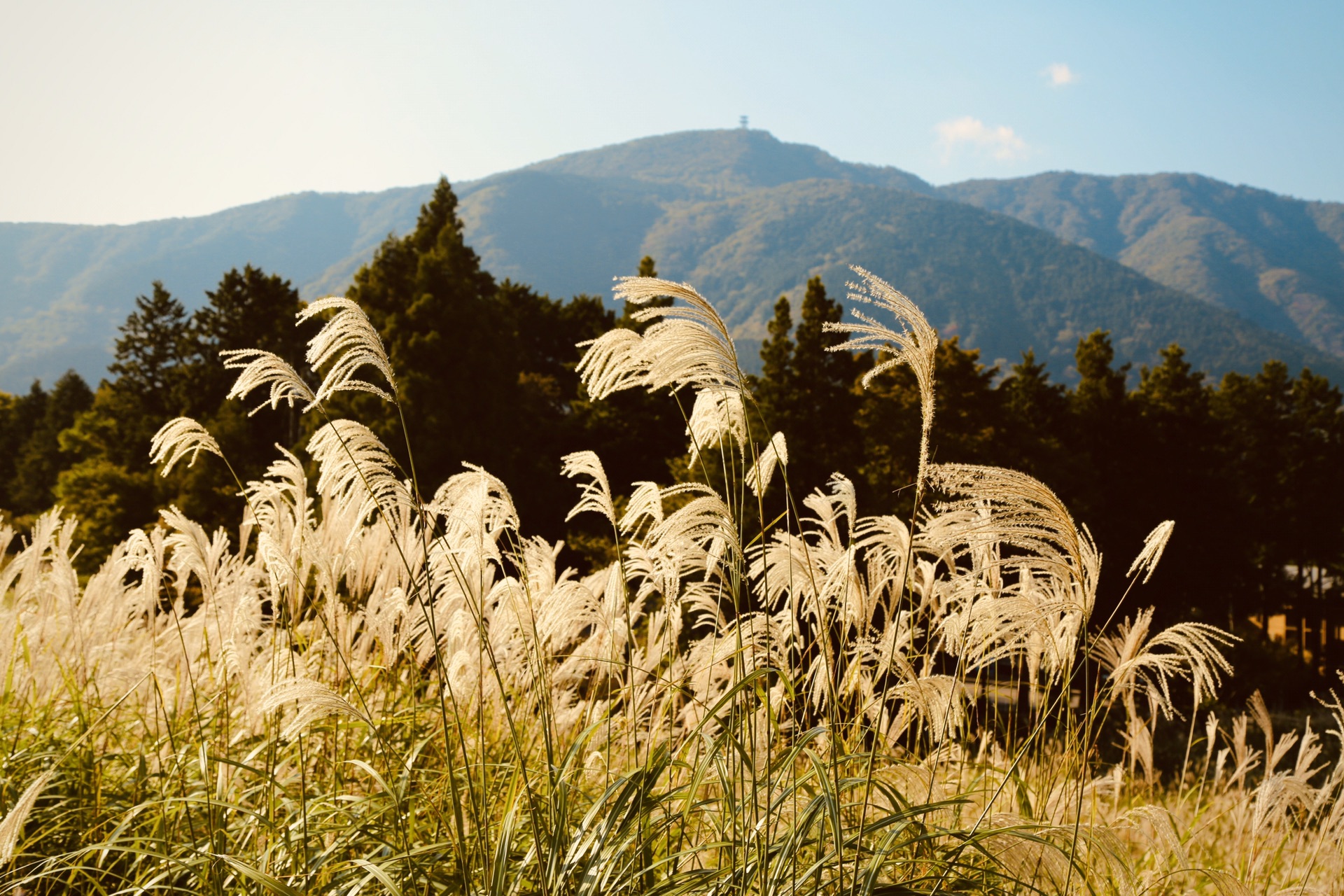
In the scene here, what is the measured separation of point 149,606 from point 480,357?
18.2 meters

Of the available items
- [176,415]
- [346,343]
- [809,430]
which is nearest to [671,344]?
[346,343]

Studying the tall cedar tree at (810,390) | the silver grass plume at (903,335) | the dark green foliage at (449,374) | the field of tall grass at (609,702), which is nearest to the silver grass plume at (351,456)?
the field of tall grass at (609,702)

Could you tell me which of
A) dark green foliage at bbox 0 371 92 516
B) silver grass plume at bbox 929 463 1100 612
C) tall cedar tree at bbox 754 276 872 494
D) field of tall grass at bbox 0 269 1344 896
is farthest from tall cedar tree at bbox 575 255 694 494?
dark green foliage at bbox 0 371 92 516

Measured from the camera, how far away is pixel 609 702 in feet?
9.03

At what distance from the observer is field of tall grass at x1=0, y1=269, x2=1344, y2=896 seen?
1.81 meters

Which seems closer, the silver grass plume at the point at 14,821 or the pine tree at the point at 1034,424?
the silver grass plume at the point at 14,821

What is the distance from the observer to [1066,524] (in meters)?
1.58

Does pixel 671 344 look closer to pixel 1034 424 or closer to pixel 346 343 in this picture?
pixel 346 343

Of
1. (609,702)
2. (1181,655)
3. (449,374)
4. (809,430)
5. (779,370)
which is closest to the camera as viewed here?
(1181,655)

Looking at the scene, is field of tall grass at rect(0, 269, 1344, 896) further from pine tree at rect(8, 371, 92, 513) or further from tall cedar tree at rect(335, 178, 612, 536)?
pine tree at rect(8, 371, 92, 513)

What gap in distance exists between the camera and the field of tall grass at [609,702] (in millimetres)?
1810

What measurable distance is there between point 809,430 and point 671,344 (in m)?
19.0

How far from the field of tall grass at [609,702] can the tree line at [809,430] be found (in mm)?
11975

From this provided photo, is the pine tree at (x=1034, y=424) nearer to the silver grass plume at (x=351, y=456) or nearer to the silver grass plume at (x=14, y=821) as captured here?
the silver grass plume at (x=351, y=456)
